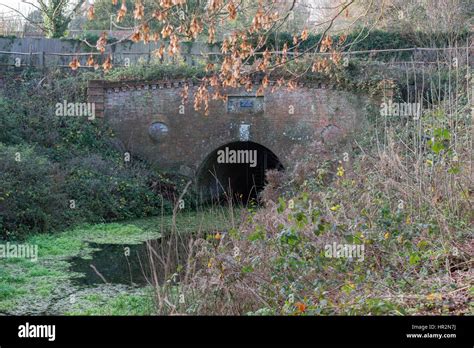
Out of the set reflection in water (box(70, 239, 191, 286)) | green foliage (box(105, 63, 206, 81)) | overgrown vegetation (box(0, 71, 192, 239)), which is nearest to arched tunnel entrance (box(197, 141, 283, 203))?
overgrown vegetation (box(0, 71, 192, 239))

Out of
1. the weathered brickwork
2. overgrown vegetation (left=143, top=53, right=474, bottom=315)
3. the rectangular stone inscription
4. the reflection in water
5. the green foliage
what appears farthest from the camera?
the green foliage

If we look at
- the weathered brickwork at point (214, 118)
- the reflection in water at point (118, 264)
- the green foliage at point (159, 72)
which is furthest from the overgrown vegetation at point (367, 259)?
the green foliage at point (159, 72)

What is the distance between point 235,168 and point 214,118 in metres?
3.59

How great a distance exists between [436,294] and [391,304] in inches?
17.5

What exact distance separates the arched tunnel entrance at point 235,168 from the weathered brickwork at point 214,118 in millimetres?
673

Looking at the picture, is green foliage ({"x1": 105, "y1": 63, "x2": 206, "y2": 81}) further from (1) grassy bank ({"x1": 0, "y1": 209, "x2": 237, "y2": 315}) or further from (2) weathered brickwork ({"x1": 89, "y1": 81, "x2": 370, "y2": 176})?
(1) grassy bank ({"x1": 0, "y1": 209, "x2": 237, "y2": 315})

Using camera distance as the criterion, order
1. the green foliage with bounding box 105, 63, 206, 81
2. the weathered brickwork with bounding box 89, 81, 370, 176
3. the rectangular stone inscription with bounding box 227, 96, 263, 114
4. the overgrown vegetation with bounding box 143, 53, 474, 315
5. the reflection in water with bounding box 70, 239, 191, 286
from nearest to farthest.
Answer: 1. the overgrown vegetation with bounding box 143, 53, 474, 315
2. the reflection in water with bounding box 70, 239, 191, 286
3. the weathered brickwork with bounding box 89, 81, 370, 176
4. the rectangular stone inscription with bounding box 227, 96, 263, 114
5. the green foliage with bounding box 105, 63, 206, 81

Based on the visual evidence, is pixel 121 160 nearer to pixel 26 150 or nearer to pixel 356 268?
pixel 26 150

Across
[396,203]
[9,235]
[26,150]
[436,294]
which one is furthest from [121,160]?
[436,294]

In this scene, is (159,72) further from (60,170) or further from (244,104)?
(60,170)

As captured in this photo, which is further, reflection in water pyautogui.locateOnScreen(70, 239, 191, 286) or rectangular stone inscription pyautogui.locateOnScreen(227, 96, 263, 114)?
rectangular stone inscription pyautogui.locateOnScreen(227, 96, 263, 114)

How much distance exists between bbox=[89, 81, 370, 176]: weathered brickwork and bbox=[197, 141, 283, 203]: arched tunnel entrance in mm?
673

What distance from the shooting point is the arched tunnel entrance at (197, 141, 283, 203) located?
1942cm

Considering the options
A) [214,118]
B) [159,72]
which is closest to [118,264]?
[214,118]
